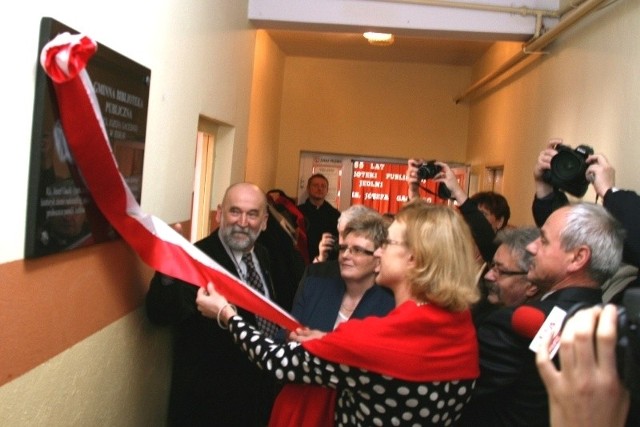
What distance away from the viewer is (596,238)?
6.35ft

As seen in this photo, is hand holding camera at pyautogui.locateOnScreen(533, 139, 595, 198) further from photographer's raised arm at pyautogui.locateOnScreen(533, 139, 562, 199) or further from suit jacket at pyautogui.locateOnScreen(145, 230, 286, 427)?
suit jacket at pyautogui.locateOnScreen(145, 230, 286, 427)

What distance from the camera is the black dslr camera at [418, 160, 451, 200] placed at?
3.30 m

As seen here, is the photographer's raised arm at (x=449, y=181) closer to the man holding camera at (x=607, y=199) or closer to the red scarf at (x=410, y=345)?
the man holding camera at (x=607, y=199)

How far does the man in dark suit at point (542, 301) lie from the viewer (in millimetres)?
1772

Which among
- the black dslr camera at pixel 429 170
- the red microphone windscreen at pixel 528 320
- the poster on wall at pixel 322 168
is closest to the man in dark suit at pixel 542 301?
the red microphone windscreen at pixel 528 320

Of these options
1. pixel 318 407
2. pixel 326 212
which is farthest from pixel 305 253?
pixel 318 407

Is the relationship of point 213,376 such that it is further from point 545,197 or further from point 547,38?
point 547,38

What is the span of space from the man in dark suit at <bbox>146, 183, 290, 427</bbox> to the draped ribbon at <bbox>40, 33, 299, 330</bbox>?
0.34 meters

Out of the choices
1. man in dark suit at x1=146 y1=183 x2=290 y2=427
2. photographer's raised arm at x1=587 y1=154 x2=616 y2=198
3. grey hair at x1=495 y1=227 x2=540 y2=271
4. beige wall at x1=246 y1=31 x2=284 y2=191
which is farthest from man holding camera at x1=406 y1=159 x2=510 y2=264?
beige wall at x1=246 y1=31 x2=284 y2=191

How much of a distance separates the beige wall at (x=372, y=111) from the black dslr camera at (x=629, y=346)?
7361 millimetres

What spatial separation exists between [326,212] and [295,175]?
72.7 inches

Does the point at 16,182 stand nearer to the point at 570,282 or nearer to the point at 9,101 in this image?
the point at 9,101

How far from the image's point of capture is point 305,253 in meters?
5.18

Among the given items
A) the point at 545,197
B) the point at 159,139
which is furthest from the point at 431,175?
the point at 159,139
